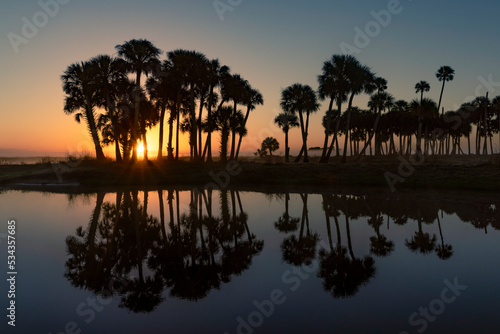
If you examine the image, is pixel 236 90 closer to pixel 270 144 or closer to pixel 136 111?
pixel 136 111

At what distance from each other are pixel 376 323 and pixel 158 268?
5272mm

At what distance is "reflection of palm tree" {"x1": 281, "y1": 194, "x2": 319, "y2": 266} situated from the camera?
9633 mm

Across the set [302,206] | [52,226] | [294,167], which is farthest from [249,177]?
[52,226]

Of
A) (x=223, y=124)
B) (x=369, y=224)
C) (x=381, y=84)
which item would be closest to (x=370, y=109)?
(x=381, y=84)

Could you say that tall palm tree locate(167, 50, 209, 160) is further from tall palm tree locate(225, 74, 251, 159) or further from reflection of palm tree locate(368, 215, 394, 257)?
reflection of palm tree locate(368, 215, 394, 257)

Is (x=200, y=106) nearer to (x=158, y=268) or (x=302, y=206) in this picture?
(x=302, y=206)

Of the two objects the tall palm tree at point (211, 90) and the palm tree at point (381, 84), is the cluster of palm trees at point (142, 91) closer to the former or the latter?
the tall palm tree at point (211, 90)

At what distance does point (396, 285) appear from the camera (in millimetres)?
7664

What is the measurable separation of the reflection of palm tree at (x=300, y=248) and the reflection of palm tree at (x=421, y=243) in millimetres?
3012

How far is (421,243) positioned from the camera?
449 inches

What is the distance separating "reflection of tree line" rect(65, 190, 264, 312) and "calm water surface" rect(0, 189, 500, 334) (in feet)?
0.14

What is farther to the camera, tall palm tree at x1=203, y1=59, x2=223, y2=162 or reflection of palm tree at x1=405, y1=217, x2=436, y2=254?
tall palm tree at x1=203, y1=59, x2=223, y2=162
